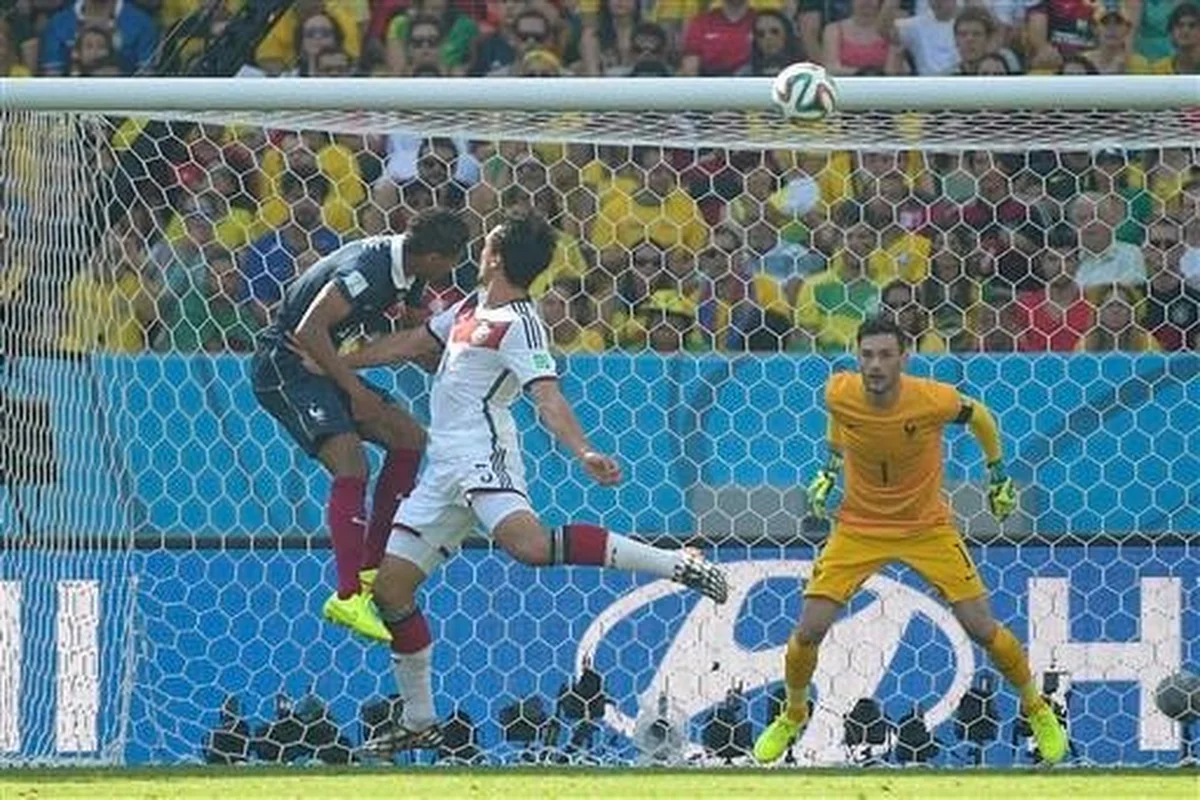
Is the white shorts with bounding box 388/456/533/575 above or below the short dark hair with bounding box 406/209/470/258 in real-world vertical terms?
below

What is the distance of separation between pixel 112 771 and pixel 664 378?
7.87 ft

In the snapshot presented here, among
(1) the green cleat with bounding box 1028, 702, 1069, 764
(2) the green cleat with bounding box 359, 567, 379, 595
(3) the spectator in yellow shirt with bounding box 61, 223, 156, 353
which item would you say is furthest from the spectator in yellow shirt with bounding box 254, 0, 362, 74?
(1) the green cleat with bounding box 1028, 702, 1069, 764

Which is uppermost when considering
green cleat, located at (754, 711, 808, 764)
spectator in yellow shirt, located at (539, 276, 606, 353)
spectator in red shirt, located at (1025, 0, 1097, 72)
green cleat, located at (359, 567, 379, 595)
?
spectator in red shirt, located at (1025, 0, 1097, 72)

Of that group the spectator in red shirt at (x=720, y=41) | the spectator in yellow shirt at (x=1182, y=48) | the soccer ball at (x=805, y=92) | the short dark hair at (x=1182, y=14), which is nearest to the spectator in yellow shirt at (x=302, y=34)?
the spectator in red shirt at (x=720, y=41)

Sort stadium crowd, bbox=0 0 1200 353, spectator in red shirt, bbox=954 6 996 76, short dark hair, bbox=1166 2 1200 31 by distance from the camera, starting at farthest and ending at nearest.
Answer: short dark hair, bbox=1166 2 1200 31, spectator in red shirt, bbox=954 6 996 76, stadium crowd, bbox=0 0 1200 353

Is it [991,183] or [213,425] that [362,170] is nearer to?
[213,425]

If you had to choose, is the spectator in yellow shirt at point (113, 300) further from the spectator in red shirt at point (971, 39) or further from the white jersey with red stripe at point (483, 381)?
the spectator in red shirt at point (971, 39)

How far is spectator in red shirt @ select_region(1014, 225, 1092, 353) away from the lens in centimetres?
1034

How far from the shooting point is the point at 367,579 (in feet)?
31.4

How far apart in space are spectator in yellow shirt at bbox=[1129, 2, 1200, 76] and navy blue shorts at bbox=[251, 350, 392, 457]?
18.7 feet

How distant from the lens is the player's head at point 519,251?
9117 millimetres

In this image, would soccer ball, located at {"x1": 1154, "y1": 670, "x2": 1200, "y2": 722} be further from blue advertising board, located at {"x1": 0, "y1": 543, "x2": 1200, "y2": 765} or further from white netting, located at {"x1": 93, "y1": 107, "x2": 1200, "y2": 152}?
white netting, located at {"x1": 93, "y1": 107, "x2": 1200, "y2": 152}

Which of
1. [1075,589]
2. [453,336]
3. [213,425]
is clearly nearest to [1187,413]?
[1075,589]

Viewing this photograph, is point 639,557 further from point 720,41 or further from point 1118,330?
point 720,41
